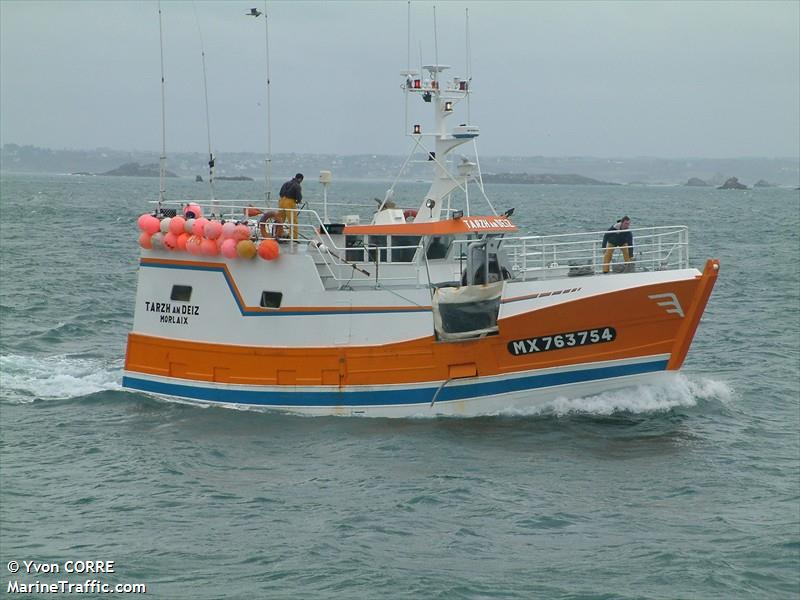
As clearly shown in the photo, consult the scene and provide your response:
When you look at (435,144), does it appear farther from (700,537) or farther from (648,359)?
(700,537)

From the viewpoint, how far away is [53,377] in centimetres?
2333

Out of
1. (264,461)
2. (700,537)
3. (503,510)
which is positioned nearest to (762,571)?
(700,537)

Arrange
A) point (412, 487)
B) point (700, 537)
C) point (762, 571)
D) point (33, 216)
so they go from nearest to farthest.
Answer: point (762, 571) → point (700, 537) → point (412, 487) → point (33, 216)

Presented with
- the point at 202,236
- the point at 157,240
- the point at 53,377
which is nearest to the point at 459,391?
the point at 202,236

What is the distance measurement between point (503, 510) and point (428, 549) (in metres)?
1.71

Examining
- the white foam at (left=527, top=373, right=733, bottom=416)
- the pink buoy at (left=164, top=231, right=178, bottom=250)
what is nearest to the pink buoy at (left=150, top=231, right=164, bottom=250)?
the pink buoy at (left=164, top=231, right=178, bottom=250)

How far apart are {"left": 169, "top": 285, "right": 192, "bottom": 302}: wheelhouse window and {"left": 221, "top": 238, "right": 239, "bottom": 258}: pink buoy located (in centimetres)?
130

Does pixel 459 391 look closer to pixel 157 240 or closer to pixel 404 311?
pixel 404 311

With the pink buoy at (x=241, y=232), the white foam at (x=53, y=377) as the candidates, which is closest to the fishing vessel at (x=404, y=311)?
the pink buoy at (x=241, y=232)

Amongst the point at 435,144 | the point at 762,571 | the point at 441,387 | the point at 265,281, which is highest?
the point at 435,144

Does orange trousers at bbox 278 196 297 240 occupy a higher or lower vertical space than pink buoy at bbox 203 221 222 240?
higher

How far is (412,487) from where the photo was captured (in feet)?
53.0

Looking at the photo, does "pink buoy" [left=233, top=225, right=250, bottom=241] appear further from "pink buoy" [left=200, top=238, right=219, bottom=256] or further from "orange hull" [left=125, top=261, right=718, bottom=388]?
"orange hull" [left=125, top=261, right=718, bottom=388]

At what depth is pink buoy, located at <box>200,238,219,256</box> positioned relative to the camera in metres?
20.0
